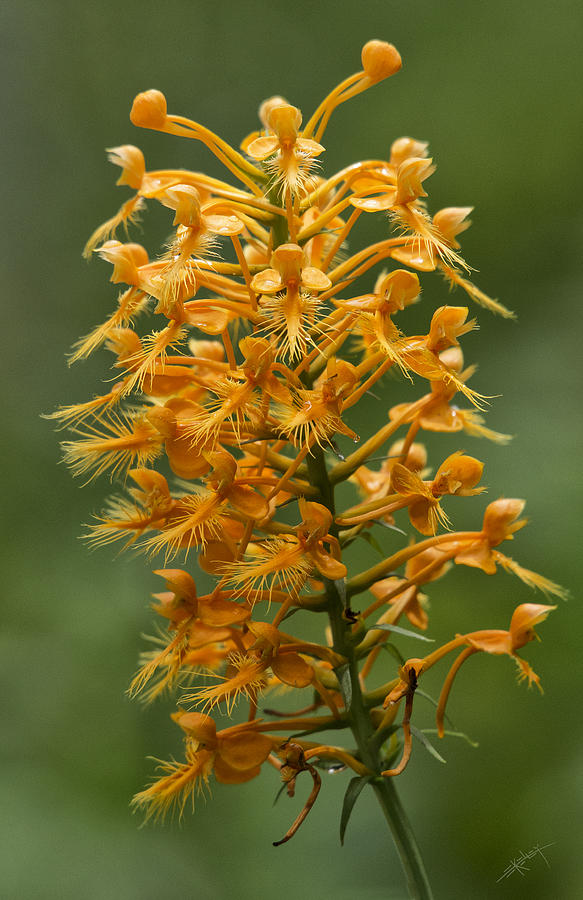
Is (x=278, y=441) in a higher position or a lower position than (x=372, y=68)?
lower

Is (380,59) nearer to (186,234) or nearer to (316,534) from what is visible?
(186,234)

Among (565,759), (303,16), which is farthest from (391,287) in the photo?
(303,16)

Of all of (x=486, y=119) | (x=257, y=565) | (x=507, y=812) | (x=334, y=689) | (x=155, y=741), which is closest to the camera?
(x=257, y=565)

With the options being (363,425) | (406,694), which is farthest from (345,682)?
(363,425)

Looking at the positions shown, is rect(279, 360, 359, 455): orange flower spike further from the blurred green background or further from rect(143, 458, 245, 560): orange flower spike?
the blurred green background

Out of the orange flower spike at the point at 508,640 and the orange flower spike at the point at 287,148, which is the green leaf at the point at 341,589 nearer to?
the orange flower spike at the point at 508,640

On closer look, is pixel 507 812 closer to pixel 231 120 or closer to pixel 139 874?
pixel 139 874

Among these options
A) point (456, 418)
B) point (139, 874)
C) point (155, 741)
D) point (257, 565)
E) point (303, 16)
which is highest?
point (303, 16)

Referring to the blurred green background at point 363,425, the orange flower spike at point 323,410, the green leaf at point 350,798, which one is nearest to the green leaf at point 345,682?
the green leaf at point 350,798
